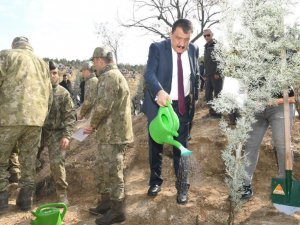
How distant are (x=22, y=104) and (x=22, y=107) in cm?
3

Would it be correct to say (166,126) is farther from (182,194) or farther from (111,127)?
(182,194)

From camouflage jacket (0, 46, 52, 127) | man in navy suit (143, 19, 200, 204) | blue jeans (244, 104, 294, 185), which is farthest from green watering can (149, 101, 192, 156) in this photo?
camouflage jacket (0, 46, 52, 127)

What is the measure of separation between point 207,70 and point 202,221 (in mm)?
4105

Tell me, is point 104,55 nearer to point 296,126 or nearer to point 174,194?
point 174,194

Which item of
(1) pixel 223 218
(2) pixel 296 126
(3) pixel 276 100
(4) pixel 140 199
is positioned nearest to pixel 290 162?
(3) pixel 276 100

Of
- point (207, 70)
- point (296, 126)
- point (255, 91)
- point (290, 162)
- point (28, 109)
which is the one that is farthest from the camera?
point (207, 70)

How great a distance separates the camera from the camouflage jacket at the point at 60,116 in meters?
4.57

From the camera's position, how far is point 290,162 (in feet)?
11.2

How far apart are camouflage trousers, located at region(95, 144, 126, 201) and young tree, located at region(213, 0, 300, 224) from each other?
114 centimetres

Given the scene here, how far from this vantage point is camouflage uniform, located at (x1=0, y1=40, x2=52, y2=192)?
3.85 meters

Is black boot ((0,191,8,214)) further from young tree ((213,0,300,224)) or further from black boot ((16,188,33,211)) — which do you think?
young tree ((213,0,300,224))

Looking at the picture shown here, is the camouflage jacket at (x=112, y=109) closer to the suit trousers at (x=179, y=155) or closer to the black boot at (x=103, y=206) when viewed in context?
the suit trousers at (x=179, y=155)

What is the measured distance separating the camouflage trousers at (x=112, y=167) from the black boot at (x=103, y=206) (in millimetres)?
232

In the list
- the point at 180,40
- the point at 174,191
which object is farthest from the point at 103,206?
the point at 180,40
